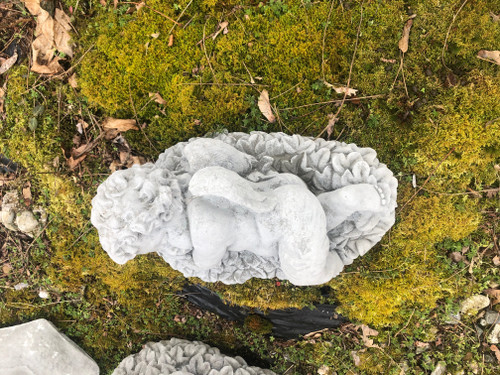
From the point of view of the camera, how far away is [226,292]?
171 inches

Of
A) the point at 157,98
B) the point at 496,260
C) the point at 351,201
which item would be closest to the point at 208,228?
the point at 351,201

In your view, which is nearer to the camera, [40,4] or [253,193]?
[253,193]

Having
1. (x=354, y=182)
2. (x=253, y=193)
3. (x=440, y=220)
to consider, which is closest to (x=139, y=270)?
(x=253, y=193)

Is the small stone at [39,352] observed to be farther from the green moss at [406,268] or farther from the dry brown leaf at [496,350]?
the dry brown leaf at [496,350]

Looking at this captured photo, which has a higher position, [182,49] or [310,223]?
[182,49]

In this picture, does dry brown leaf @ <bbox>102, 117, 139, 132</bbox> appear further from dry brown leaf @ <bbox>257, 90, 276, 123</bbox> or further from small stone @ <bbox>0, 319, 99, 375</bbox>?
small stone @ <bbox>0, 319, 99, 375</bbox>

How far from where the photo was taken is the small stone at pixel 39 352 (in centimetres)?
442

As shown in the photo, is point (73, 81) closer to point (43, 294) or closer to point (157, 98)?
point (157, 98)

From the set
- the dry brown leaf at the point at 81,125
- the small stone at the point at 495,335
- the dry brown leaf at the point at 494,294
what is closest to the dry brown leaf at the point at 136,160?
the dry brown leaf at the point at 81,125

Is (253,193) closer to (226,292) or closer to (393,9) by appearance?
(226,292)

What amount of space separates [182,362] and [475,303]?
3360 mm

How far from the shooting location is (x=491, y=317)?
415 cm

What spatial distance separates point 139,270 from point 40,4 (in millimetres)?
3128

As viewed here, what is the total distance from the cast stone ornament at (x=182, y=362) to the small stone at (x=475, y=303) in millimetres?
2365
